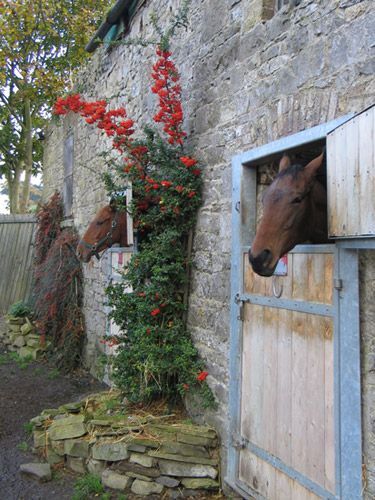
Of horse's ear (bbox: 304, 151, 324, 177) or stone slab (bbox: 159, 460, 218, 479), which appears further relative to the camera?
stone slab (bbox: 159, 460, 218, 479)

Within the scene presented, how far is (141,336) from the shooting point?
4648mm

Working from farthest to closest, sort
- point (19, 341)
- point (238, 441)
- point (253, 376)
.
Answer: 1. point (19, 341)
2. point (238, 441)
3. point (253, 376)

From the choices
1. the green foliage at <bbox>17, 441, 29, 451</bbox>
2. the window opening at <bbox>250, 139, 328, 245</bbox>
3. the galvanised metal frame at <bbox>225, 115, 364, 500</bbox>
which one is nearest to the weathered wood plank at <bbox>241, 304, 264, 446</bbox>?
the galvanised metal frame at <bbox>225, 115, 364, 500</bbox>

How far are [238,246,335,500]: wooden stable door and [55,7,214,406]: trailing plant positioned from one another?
0.85 m

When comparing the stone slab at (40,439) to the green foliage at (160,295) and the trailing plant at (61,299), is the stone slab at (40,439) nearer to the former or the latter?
the green foliage at (160,295)

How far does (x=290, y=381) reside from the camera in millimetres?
3312

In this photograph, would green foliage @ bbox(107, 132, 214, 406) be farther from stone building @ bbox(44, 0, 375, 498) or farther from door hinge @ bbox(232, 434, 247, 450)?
door hinge @ bbox(232, 434, 247, 450)

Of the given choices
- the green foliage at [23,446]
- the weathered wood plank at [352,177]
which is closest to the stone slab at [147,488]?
the green foliage at [23,446]

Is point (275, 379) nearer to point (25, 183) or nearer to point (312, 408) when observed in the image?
point (312, 408)

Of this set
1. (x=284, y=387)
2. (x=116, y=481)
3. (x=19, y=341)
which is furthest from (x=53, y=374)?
(x=284, y=387)

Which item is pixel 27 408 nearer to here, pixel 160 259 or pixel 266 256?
pixel 160 259

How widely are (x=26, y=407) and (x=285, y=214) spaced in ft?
17.6

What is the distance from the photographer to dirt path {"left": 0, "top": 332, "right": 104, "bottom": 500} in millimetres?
4395

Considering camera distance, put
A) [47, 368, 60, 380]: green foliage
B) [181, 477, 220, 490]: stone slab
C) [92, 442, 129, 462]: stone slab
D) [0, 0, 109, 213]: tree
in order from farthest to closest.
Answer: [0, 0, 109, 213]: tree → [47, 368, 60, 380]: green foliage → [92, 442, 129, 462]: stone slab → [181, 477, 220, 490]: stone slab
